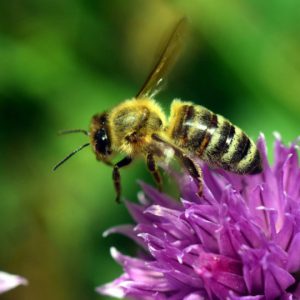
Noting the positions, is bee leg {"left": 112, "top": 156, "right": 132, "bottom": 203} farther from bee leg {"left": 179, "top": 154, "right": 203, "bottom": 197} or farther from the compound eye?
bee leg {"left": 179, "top": 154, "right": 203, "bottom": 197}

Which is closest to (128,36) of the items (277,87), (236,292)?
(277,87)

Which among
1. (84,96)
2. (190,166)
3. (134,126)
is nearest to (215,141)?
(190,166)

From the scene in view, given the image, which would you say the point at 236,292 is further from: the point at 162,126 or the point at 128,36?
the point at 128,36

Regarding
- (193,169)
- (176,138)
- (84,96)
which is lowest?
(193,169)

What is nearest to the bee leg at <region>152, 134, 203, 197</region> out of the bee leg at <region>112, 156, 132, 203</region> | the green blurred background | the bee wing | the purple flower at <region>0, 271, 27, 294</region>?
the bee leg at <region>112, 156, 132, 203</region>

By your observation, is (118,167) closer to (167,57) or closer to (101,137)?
(101,137)

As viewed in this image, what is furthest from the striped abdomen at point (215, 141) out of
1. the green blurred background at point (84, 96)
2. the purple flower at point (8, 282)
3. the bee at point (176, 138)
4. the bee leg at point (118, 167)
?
the green blurred background at point (84, 96)
